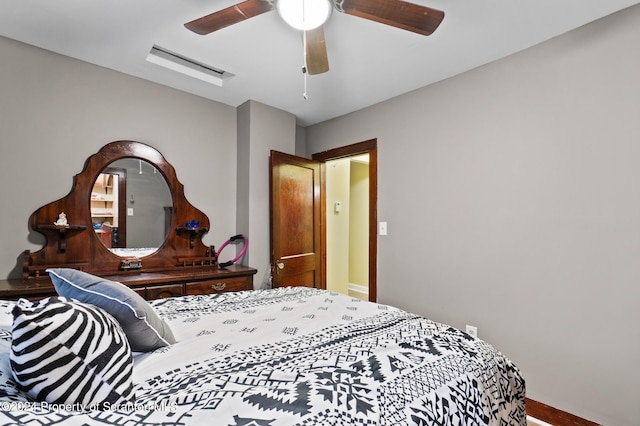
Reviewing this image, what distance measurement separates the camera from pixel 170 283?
97.0 inches

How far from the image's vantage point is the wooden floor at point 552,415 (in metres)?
1.98

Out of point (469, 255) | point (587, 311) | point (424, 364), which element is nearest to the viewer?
point (424, 364)

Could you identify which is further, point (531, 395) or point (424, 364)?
point (531, 395)

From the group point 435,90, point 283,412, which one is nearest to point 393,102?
point 435,90

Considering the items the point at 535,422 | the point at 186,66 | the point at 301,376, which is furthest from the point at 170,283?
the point at 535,422

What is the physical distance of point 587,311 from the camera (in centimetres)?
198

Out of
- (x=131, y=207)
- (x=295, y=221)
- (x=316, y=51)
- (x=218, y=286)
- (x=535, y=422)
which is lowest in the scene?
(x=535, y=422)

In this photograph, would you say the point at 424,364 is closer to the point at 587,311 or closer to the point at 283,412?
the point at 283,412

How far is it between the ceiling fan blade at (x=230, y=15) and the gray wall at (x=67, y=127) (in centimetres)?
136

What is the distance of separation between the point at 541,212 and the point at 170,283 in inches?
107

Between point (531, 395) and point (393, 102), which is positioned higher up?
point (393, 102)

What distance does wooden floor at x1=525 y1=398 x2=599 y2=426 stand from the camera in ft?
6.51

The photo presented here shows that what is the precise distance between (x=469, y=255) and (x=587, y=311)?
2.55 ft

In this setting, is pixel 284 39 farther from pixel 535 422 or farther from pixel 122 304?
pixel 535 422
